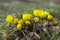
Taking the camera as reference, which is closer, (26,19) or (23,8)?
(26,19)

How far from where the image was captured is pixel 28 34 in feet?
9.61

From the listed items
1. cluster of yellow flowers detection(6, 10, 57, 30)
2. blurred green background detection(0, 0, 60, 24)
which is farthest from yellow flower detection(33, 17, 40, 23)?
blurred green background detection(0, 0, 60, 24)

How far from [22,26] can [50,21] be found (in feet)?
1.10

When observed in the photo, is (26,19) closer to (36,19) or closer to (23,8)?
(36,19)

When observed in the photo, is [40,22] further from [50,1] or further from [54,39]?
[50,1]

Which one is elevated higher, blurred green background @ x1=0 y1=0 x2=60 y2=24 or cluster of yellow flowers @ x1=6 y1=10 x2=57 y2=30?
cluster of yellow flowers @ x1=6 y1=10 x2=57 y2=30

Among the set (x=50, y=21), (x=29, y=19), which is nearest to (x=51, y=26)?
(x=50, y=21)

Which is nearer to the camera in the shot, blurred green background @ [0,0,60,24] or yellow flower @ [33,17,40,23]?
yellow flower @ [33,17,40,23]

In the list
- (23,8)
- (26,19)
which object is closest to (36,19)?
(26,19)

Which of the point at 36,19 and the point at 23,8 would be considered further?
the point at 23,8

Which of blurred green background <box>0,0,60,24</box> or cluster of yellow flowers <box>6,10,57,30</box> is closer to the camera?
cluster of yellow flowers <box>6,10,57,30</box>

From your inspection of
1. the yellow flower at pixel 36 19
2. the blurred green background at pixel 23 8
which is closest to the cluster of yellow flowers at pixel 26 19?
the yellow flower at pixel 36 19

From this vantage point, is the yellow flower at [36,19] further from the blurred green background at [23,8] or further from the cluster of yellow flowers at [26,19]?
the blurred green background at [23,8]

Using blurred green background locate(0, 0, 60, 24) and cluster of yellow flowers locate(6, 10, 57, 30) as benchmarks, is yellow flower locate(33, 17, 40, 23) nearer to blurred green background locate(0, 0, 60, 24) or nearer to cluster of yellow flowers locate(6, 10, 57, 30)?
cluster of yellow flowers locate(6, 10, 57, 30)
